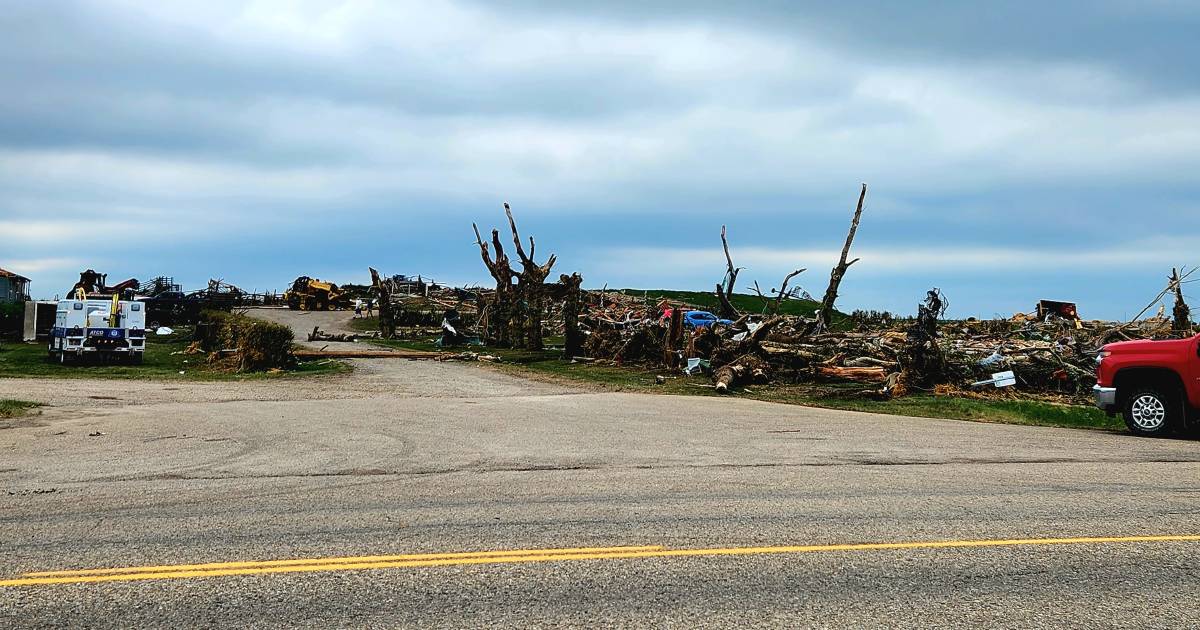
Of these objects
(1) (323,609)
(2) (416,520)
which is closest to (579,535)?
(2) (416,520)

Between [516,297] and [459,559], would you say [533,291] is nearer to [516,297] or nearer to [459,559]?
[516,297]

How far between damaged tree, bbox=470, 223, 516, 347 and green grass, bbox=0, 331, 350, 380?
33.3ft

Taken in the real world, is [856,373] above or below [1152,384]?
below

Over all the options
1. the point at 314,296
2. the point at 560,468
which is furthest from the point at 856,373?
the point at 314,296

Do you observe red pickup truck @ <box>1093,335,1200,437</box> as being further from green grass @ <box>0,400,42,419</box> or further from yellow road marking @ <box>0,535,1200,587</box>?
green grass @ <box>0,400,42,419</box>

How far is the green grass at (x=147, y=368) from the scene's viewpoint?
27.0m

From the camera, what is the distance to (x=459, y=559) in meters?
6.57

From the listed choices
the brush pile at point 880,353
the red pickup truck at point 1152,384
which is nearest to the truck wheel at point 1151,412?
the red pickup truck at point 1152,384

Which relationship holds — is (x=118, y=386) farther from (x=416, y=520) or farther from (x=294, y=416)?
(x=416, y=520)

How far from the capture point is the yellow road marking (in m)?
6.13

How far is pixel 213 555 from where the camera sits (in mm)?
6680

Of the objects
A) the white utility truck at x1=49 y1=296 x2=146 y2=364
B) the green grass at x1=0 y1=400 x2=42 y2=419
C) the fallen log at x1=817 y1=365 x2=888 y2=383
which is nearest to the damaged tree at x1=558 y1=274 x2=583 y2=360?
the fallen log at x1=817 y1=365 x2=888 y2=383

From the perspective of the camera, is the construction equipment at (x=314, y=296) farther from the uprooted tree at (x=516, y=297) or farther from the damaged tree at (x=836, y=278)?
the damaged tree at (x=836, y=278)

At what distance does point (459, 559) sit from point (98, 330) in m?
27.6
